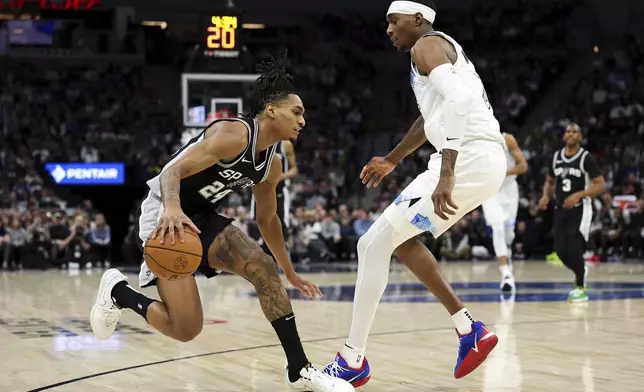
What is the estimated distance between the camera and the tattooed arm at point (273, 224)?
5.16 metres

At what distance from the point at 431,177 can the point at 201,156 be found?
1117 millimetres

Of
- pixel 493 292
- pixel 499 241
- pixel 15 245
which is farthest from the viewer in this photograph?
pixel 15 245

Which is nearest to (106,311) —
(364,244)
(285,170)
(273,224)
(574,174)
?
(273,224)

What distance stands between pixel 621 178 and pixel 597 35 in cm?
535

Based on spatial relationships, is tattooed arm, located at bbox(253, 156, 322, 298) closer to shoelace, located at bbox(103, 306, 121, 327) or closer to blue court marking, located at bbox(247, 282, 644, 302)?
shoelace, located at bbox(103, 306, 121, 327)

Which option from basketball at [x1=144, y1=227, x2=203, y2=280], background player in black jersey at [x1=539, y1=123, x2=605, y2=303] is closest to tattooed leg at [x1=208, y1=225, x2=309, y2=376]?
basketball at [x1=144, y1=227, x2=203, y2=280]

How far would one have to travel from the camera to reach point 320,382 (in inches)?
181

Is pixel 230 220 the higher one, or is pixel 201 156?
pixel 201 156

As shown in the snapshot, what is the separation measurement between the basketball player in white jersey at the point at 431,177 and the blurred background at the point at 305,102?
489 inches

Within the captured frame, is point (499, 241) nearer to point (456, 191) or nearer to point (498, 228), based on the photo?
point (498, 228)

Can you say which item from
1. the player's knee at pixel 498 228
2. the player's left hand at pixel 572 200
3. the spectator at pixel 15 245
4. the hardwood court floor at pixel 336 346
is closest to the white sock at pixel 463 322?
the hardwood court floor at pixel 336 346

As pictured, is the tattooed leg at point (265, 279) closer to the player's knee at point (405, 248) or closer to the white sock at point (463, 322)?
the player's knee at point (405, 248)

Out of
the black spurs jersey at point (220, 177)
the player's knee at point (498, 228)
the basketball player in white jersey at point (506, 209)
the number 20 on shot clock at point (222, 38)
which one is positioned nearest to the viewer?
the black spurs jersey at point (220, 177)

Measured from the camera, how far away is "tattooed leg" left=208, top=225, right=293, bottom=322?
15.8 feet
